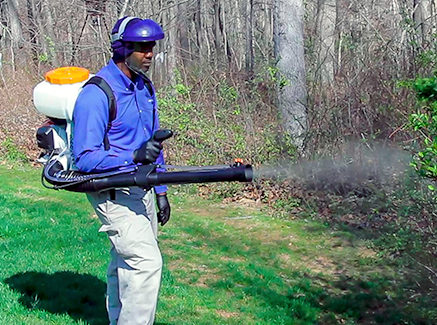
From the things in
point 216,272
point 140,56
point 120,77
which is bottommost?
point 216,272

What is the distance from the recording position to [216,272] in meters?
7.24

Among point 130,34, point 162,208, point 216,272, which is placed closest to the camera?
point 130,34

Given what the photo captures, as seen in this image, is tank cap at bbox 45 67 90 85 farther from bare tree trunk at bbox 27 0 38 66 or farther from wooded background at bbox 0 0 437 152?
bare tree trunk at bbox 27 0 38 66

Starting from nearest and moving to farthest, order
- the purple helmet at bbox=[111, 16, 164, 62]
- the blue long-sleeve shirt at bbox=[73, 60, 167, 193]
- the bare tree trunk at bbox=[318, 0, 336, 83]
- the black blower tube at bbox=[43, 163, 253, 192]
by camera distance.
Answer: the black blower tube at bbox=[43, 163, 253, 192], the blue long-sleeve shirt at bbox=[73, 60, 167, 193], the purple helmet at bbox=[111, 16, 164, 62], the bare tree trunk at bbox=[318, 0, 336, 83]

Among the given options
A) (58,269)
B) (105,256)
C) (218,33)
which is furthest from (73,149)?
(218,33)

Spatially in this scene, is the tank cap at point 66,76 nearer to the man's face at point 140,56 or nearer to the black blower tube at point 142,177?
the man's face at point 140,56

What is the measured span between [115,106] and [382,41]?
635cm

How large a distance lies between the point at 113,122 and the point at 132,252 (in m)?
0.85

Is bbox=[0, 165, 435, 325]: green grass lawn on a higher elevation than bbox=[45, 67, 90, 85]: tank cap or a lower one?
lower

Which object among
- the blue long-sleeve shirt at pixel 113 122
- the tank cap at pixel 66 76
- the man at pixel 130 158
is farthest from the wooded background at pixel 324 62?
the tank cap at pixel 66 76

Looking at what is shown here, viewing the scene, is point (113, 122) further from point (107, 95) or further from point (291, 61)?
point (291, 61)

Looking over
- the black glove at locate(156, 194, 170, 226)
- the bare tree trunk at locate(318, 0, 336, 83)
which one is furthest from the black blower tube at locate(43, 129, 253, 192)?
the bare tree trunk at locate(318, 0, 336, 83)

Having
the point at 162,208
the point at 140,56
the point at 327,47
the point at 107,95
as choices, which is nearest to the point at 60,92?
the point at 107,95

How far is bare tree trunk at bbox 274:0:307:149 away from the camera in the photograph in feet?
35.9
